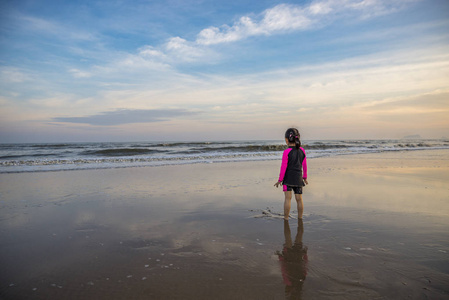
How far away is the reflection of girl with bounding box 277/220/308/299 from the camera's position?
2.75 meters

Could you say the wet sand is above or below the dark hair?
below

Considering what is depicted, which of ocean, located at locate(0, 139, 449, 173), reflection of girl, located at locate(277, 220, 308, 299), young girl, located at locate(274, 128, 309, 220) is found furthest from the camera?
ocean, located at locate(0, 139, 449, 173)

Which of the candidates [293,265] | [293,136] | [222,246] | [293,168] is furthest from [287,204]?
[293,265]

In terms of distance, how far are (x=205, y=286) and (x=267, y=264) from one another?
90 cm

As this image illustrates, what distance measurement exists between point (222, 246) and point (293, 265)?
1112mm

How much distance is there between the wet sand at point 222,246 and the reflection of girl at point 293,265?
1 centimetres

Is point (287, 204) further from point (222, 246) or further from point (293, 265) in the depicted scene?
point (293, 265)

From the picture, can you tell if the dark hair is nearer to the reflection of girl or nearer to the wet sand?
the wet sand

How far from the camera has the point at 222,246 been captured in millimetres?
3916

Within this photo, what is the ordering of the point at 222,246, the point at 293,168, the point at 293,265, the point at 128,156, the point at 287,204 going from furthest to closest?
the point at 128,156 → the point at 293,168 → the point at 287,204 → the point at 222,246 → the point at 293,265


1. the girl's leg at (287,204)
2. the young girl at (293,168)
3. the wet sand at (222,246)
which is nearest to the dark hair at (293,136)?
the young girl at (293,168)

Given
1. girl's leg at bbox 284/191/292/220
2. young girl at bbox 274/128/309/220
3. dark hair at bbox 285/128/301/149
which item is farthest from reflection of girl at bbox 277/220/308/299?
dark hair at bbox 285/128/301/149

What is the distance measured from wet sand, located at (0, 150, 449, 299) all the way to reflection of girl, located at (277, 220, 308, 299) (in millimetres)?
14

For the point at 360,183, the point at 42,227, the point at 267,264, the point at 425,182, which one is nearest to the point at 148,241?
the point at 267,264
